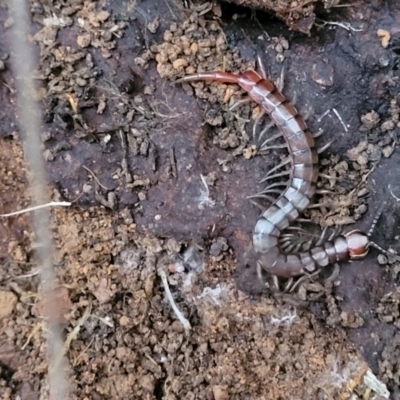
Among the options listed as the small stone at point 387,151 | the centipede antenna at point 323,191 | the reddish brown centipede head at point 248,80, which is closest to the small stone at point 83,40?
the reddish brown centipede head at point 248,80

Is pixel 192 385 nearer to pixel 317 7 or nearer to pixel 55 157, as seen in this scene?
pixel 55 157

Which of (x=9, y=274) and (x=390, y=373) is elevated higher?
(x=9, y=274)

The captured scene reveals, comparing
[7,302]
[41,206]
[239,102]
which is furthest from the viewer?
[239,102]

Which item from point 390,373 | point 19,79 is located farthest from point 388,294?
point 19,79

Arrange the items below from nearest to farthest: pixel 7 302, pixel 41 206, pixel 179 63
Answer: pixel 7 302, pixel 41 206, pixel 179 63

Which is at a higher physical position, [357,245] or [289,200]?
[289,200]

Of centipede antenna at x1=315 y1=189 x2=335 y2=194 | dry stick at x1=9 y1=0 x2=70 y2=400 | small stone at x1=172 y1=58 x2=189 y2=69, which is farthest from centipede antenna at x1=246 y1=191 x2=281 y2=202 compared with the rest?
dry stick at x1=9 y1=0 x2=70 y2=400

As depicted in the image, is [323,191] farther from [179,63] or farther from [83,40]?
[83,40]

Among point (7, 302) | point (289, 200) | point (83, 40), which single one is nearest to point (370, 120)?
point (289, 200)
